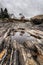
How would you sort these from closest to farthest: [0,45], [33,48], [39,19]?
[33,48]
[0,45]
[39,19]

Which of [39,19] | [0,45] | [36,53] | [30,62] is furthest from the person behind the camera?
[39,19]

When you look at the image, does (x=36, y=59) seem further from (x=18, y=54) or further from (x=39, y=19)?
(x=39, y=19)

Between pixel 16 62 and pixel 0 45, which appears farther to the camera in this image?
pixel 0 45

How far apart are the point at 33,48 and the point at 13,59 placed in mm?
841

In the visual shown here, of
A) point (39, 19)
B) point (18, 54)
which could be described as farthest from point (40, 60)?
point (39, 19)

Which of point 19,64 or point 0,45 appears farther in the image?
point 0,45

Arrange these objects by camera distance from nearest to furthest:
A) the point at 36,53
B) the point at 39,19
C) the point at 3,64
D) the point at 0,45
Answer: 1. the point at 3,64
2. the point at 36,53
3. the point at 0,45
4. the point at 39,19

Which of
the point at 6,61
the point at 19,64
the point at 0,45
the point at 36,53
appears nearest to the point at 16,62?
the point at 19,64

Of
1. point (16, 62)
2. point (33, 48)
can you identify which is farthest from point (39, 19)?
point (16, 62)

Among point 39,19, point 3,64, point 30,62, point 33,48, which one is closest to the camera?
point 30,62

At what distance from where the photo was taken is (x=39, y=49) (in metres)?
4.10

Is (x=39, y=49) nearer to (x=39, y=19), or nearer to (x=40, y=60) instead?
(x=40, y=60)

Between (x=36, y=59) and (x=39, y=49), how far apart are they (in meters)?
0.50

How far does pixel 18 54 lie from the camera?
4.21 meters
